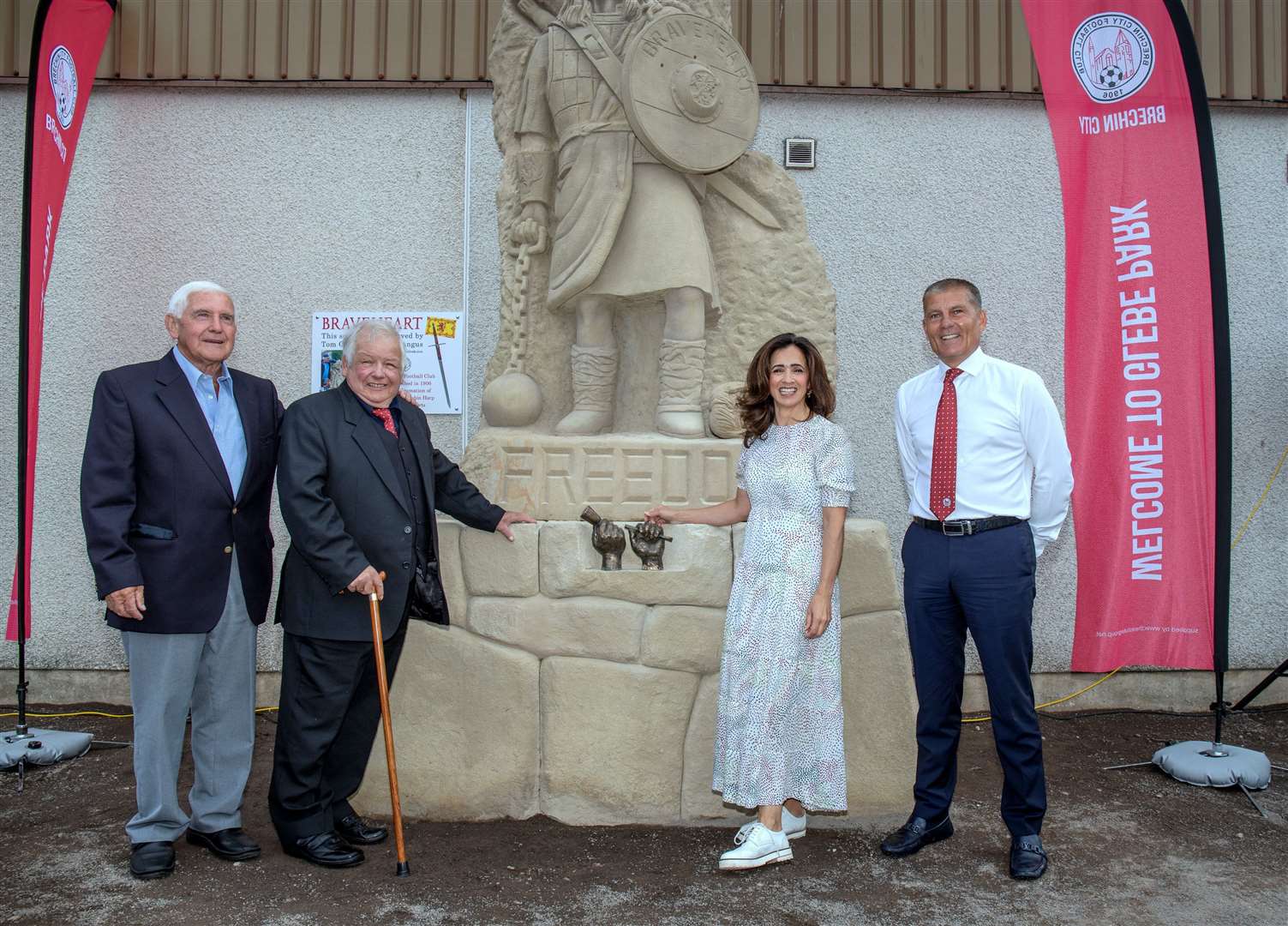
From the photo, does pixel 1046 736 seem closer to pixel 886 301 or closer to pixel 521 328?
pixel 886 301

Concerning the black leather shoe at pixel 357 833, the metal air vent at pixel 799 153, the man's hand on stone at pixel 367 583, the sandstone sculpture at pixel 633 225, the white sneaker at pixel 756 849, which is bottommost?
the black leather shoe at pixel 357 833

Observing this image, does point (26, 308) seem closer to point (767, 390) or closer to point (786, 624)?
point (767, 390)

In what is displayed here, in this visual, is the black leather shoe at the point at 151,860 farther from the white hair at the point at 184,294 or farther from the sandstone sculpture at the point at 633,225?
the sandstone sculpture at the point at 633,225

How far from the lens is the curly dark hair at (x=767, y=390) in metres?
2.76

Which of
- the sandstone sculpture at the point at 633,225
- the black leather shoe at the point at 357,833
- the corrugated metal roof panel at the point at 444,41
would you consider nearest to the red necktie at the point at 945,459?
the sandstone sculpture at the point at 633,225

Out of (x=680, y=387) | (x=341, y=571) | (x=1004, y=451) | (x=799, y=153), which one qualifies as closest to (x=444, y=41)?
(x=799, y=153)

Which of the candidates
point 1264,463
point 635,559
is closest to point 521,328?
point 635,559

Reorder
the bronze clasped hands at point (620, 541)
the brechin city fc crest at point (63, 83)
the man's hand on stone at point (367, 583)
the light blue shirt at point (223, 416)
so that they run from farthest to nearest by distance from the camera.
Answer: the brechin city fc crest at point (63, 83), the bronze clasped hands at point (620, 541), the light blue shirt at point (223, 416), the man's hand on stone at point (367, 583)

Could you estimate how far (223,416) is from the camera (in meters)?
2.88

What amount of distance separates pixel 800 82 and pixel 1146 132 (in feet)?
5.41

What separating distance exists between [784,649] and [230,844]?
1660 mm

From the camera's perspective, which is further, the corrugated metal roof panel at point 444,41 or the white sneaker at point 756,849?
the corrugated metal roof panel at point 444,41

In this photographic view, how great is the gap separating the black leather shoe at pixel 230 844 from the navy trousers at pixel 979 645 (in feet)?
6.37

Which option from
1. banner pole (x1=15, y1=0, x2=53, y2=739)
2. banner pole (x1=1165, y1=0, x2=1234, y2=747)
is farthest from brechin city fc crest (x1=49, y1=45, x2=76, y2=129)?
banner pole (x1=1165, y1=0, x2=1234, y2=747)
